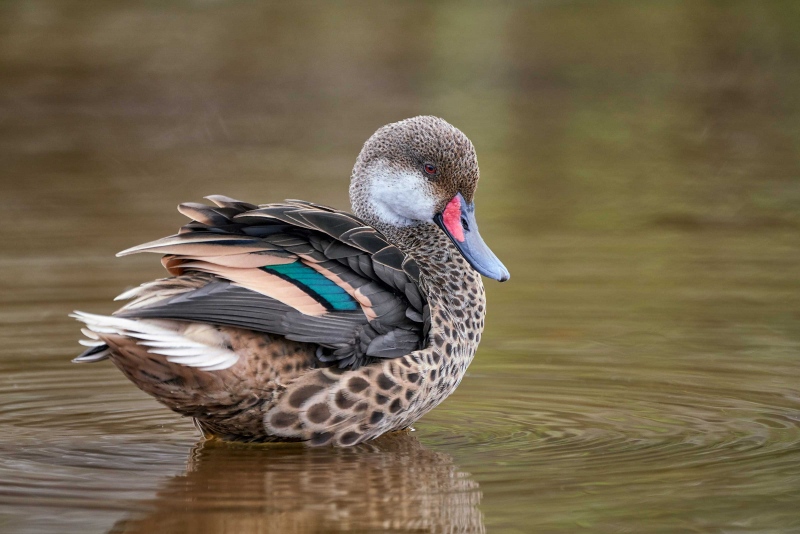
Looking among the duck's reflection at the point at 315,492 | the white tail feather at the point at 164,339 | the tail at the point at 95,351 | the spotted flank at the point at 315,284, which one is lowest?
the duck's reflection at the point at 315,492

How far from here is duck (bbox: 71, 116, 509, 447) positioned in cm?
472

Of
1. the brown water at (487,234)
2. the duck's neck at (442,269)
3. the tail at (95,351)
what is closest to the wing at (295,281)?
the tail at (95,351)

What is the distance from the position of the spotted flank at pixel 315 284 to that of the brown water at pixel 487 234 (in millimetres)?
610

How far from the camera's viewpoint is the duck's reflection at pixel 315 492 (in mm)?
4316

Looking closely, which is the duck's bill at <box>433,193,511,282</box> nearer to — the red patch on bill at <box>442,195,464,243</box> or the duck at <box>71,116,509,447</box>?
the red patch on bill at <box>442,195,464,243</box>

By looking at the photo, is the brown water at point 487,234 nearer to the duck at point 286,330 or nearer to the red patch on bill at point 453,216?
the duck at point 286,330

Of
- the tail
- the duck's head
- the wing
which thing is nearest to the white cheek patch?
the duck's head

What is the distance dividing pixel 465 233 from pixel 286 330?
1403 millimetres

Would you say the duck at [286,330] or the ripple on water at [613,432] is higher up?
the duck at [286,330]

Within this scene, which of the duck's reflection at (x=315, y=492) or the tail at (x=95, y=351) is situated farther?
the tail at (x=95, y=351)

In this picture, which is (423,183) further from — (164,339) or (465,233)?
(164,339)

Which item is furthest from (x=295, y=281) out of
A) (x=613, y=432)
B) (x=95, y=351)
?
(x=613, y=432)

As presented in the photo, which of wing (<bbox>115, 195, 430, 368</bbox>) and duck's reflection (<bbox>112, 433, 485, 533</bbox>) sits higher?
wing (<bbox>115, 195, 430, 368</bbox>)

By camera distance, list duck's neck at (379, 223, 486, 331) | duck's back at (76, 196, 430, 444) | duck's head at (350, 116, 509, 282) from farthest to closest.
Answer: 1. duck's head at (350, 116, 509, 282)
2. duck's neck at (379, 223, 486, 331)
3. duck's back at (76, 196, 430, 444)
